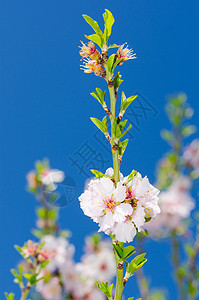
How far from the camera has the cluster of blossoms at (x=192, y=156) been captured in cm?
378

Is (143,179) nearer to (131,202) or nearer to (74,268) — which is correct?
(131,202)

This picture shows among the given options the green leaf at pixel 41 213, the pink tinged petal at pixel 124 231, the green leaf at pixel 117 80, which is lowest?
the pink tinged petal at pixel 124 231

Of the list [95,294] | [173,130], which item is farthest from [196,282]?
[173,130]

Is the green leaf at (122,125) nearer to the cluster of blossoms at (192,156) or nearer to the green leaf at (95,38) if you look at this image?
the green leaf at (95,38)

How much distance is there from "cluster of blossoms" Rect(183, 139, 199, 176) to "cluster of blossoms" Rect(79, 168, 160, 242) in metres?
2.72

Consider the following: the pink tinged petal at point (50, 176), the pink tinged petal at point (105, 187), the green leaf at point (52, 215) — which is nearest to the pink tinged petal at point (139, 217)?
the pink tinged petal at point (105, 187)

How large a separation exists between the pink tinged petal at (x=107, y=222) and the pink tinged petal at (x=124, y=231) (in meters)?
0.02

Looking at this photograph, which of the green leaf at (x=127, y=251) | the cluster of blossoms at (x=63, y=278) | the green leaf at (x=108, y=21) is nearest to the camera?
the green leaf at (x=127, y=251)

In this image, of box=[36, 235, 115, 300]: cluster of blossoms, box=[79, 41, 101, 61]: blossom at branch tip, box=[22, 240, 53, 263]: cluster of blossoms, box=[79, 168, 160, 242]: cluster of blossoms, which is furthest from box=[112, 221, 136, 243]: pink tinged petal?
box=[36, 235, 115, 300]: cluster of blossoms

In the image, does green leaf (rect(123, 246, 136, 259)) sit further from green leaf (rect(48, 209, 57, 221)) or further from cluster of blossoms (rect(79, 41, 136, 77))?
green leaf (rect(48, 209, 57, 221))

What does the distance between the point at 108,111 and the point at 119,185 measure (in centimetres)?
27

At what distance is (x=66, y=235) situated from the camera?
2.72m

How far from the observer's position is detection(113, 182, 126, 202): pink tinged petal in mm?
1051

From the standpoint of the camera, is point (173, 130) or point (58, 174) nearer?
point (58, 174)
